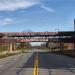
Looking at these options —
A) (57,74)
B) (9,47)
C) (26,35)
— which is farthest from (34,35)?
(57,74)

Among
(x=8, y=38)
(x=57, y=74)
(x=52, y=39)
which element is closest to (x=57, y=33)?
(x=52, y=39)

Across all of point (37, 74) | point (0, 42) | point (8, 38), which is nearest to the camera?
point (37, 74)

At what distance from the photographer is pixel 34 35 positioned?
122312 mm

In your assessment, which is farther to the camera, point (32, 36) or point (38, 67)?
point (32, 36)

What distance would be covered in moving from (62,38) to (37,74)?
108m

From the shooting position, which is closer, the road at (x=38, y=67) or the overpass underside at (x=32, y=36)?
the road at (x=38, y=67)

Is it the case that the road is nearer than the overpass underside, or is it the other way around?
the road

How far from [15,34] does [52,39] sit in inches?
702

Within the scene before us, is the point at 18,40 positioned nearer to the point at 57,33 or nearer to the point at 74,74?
the point at 57,33

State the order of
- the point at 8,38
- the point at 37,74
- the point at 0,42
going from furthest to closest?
the point at 8,38, the point at 0,42, the point at 37,74

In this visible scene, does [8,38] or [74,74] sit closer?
[74,74]

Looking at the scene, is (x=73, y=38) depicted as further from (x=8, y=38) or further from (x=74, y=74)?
(x=74, y=74)

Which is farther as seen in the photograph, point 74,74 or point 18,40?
point 18,40

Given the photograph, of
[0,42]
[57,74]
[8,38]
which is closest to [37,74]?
[57,74]
